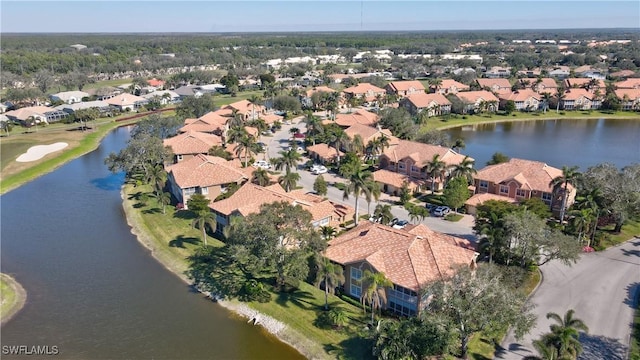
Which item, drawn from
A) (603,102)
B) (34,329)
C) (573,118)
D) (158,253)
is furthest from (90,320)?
(603,102)

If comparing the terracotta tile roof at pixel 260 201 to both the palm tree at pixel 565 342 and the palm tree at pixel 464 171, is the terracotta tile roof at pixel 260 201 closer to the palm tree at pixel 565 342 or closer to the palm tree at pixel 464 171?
the palm tree at pixel 464 171

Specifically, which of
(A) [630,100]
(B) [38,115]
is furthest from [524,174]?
(B) [38,115]

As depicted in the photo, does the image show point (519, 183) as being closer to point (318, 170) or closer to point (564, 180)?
point (564, 180)

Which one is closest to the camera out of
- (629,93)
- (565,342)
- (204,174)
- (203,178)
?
(565,342)

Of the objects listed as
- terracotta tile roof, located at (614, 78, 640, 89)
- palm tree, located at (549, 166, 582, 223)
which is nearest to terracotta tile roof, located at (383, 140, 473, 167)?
palm tree, located at (549, 166, 582, 223)

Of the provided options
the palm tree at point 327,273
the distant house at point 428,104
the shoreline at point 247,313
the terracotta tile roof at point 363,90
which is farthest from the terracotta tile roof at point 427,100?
the palm tree at point 327,273

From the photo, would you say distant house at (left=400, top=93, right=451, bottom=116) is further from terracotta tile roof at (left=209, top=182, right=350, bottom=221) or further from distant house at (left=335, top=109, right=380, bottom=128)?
terracotta tile roof at (left=209, top=182, right=350, bottom=221)

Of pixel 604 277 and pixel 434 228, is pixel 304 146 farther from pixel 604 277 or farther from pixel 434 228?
pixel 604 277
